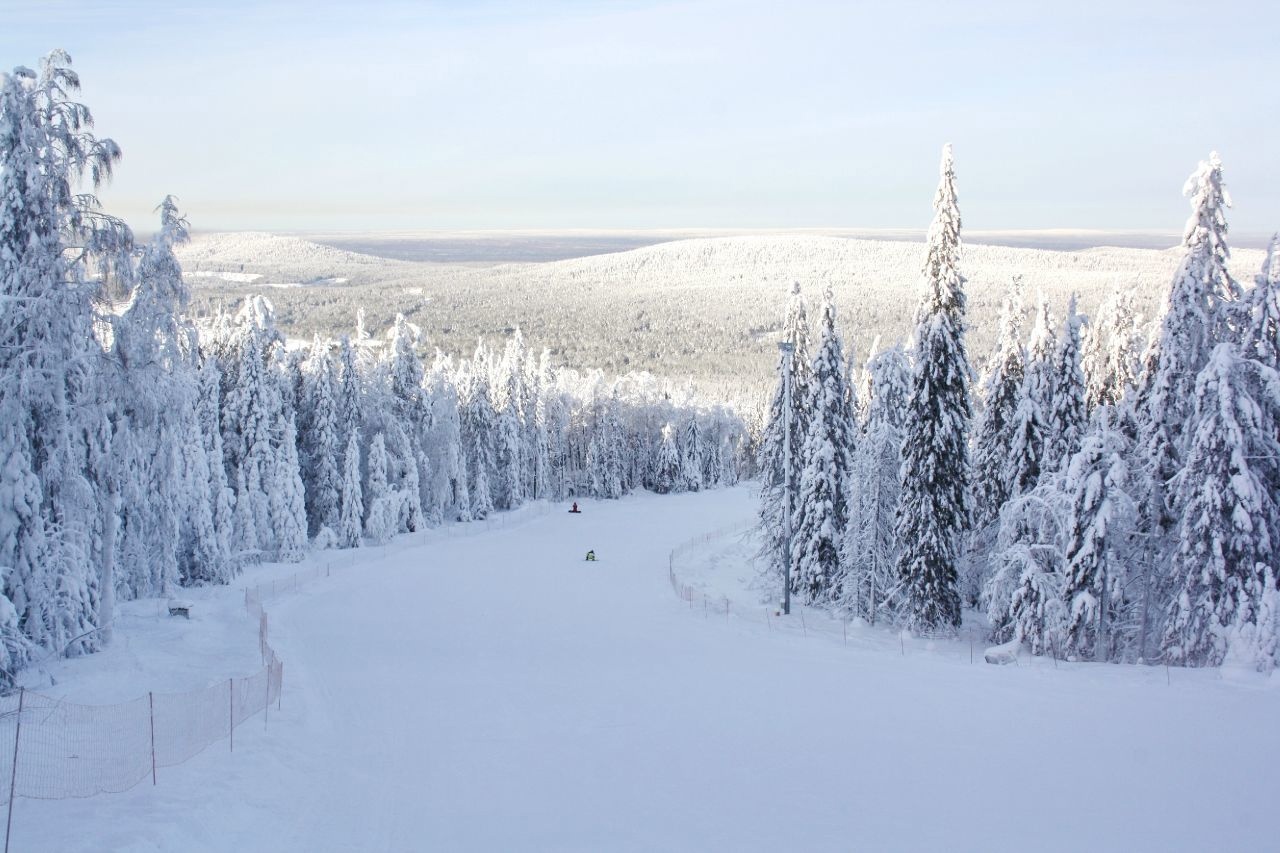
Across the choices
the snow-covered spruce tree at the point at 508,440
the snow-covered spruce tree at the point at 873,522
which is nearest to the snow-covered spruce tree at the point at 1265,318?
the snow-covered spruce tree at the point at 873,522

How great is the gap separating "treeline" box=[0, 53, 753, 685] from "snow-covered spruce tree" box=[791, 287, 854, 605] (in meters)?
22.5

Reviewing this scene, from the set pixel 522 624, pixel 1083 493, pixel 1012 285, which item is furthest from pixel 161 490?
pixel 1012 285

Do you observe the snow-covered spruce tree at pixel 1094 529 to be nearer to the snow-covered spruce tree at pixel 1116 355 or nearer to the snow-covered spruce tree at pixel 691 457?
the snow-covered spruce tree at pixel 1116 355

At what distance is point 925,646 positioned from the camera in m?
27.7

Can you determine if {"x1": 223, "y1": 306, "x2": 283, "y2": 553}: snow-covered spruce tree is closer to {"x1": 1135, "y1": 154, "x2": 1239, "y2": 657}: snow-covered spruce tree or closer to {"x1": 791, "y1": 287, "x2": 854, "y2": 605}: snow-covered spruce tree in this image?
{"x1": 791, "y1": 287, "x2": 854, "y2": 605}: snow-covered spruce tree

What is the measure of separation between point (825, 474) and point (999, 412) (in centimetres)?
707

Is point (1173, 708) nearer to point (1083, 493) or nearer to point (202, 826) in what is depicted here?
point (1083, 493)

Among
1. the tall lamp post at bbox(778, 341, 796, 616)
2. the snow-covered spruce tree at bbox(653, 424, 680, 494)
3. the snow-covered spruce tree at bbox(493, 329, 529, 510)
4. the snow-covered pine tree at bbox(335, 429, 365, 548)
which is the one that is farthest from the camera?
the snow-covered spruce tree at bbox(653, 424, 680, 494)

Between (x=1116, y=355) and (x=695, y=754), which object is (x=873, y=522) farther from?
(x=695, y=754)

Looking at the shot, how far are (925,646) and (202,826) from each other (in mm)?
21532

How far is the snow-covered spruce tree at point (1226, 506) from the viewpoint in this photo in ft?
70.6

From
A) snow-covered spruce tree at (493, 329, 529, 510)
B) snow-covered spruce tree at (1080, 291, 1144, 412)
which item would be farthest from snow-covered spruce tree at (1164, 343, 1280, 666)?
snow-covered spruce tree at (493, 329, 529, 510)

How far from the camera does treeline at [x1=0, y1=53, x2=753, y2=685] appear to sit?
19750 millimetres

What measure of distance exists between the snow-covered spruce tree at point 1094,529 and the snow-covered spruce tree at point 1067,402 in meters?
4.29
